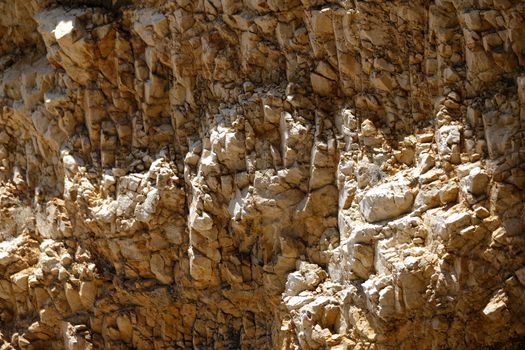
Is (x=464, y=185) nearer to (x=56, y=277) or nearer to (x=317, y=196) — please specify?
(x=317, y=196)

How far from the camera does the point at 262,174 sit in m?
8.69

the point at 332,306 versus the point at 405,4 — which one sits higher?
the point at 405,4

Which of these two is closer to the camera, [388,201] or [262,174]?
[388,201]

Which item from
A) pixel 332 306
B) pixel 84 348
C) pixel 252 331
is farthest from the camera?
pixel 84 348

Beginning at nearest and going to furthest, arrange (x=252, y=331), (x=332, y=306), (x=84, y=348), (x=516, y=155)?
(x=516, y=155)
(x=332, y=306)
(x=252, y=331)
(x=84, y=348)

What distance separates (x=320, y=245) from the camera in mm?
8562

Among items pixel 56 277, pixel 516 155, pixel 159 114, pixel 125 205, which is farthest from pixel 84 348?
pixel 516 155

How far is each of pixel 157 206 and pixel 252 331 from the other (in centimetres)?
164

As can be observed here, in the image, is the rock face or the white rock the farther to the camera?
the white rock

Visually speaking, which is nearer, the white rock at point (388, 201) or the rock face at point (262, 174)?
the rock face at point (262, 174)

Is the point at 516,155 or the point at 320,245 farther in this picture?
the point at 320,245

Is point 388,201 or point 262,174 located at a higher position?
point 262,174

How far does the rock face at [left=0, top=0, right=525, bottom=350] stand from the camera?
741cm

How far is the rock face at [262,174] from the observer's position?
7.41 m
